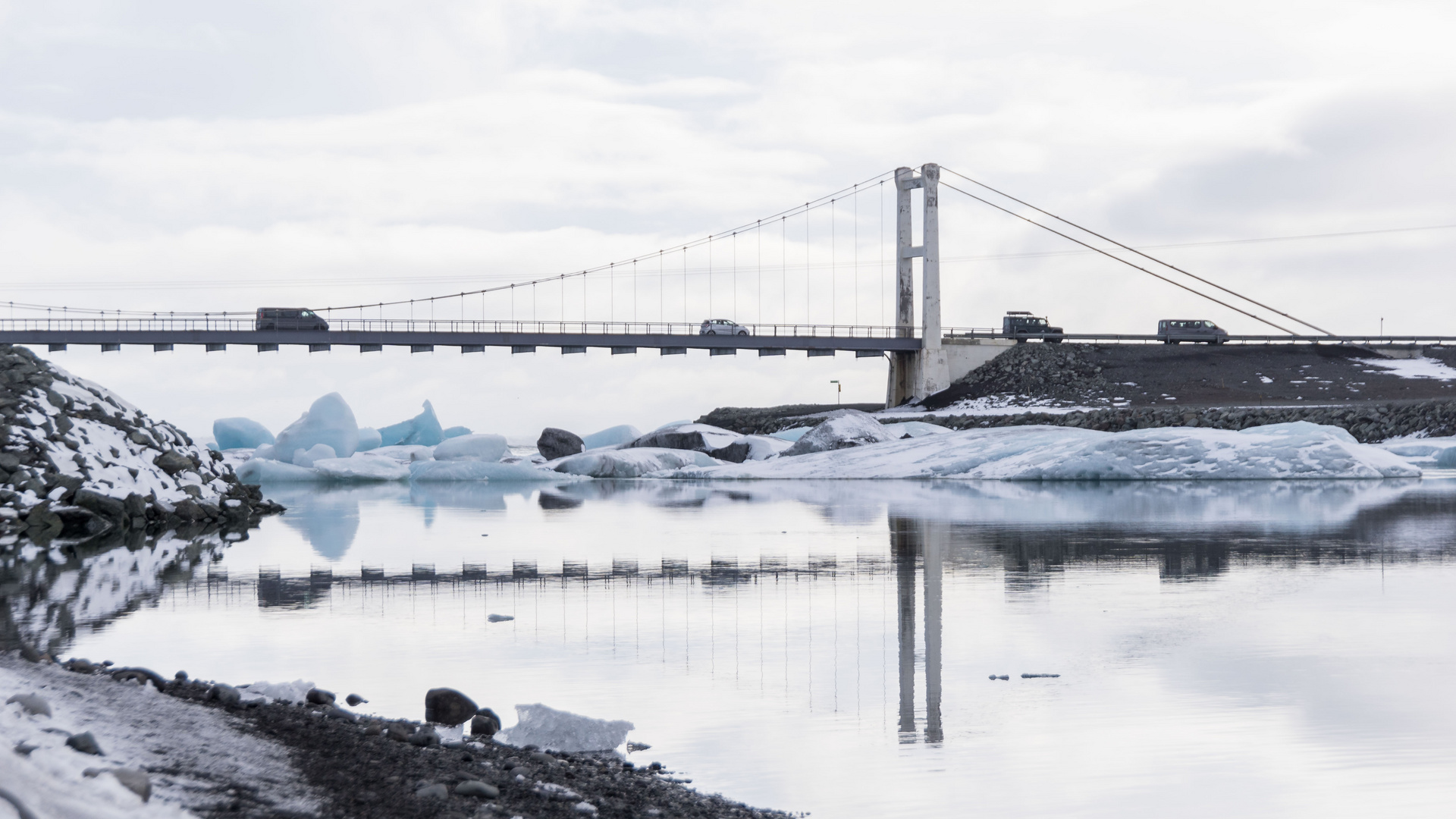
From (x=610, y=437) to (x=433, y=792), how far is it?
49361 mm

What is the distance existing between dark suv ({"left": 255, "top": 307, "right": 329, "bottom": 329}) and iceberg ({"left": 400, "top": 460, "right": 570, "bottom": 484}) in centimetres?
2510

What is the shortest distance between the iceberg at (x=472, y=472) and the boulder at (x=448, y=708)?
1075 inches

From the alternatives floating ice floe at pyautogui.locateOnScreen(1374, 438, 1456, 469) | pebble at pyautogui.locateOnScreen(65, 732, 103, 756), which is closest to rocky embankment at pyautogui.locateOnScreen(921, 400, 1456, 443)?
floating ice floe at pyautogui.locateOnScreen(1374, 438, 1456, 469)

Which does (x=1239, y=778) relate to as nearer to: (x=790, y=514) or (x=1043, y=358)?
(x=790, y=514)

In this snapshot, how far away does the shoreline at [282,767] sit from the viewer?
319 centimetres

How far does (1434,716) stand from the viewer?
4711 mm

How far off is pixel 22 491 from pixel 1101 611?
12.3 m

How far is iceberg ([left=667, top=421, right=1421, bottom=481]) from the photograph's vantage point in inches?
994

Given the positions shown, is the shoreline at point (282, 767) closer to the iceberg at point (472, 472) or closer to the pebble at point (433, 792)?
the pebble at point (433, 792)

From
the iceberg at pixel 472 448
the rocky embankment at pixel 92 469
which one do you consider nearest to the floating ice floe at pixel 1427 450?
the iceberg at pixel 472 448

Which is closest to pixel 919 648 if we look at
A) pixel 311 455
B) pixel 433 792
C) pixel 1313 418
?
pixel 433 792

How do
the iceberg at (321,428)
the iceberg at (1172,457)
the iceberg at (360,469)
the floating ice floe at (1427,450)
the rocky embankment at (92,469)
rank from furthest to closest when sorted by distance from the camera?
the iceberg at (321,428) < the floating ice floe at (1427,450) < the iceberg at (360,469) < the iceberg at (1172,457) < the rocky embankment at (92,469)

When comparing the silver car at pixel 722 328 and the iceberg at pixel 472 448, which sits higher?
the silver car at pixel 722 328

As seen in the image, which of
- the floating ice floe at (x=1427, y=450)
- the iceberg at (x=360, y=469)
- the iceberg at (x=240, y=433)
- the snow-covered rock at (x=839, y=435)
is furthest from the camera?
the iceberg at (x=240, y=433)
